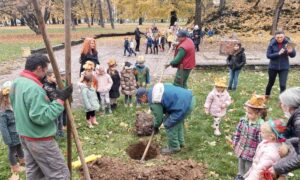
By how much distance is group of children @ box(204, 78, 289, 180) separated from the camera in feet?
13.0

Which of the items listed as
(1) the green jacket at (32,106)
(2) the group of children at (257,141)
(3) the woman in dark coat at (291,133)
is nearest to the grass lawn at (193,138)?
(2) the group of children at (257,141)

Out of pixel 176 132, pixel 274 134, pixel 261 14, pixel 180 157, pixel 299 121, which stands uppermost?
pixel 261 14

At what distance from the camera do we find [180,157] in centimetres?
626

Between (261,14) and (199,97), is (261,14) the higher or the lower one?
the higher one

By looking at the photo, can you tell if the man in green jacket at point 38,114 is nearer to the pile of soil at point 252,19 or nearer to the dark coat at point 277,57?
the dark coat at point 277,57

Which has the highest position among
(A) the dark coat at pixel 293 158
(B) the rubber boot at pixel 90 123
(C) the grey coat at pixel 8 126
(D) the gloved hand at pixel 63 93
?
(D) the gloved hand at pixel 63 93

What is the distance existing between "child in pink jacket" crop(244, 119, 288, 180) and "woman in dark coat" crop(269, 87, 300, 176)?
0.10m

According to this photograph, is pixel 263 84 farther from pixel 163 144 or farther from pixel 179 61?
pixel 163 144

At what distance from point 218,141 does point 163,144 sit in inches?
44.6

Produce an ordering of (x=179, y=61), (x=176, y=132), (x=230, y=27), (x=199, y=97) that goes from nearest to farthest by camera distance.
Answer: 1. (x=176, y=132)
2. (x=179, y=61)
3. (x=199, y=97)
4. (x=230, y=27)

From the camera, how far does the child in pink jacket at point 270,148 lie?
387 centimetres

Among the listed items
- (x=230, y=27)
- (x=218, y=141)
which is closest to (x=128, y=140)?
(x=218, y=141)

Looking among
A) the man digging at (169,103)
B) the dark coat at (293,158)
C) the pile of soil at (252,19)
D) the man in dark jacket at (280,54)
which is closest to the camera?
the dark coat at (293,158)

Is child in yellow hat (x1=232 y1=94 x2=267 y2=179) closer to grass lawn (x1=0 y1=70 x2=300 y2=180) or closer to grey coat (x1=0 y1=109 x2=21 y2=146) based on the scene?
grass lawn (x1=0 y1=70 x2=300 y2=180)
